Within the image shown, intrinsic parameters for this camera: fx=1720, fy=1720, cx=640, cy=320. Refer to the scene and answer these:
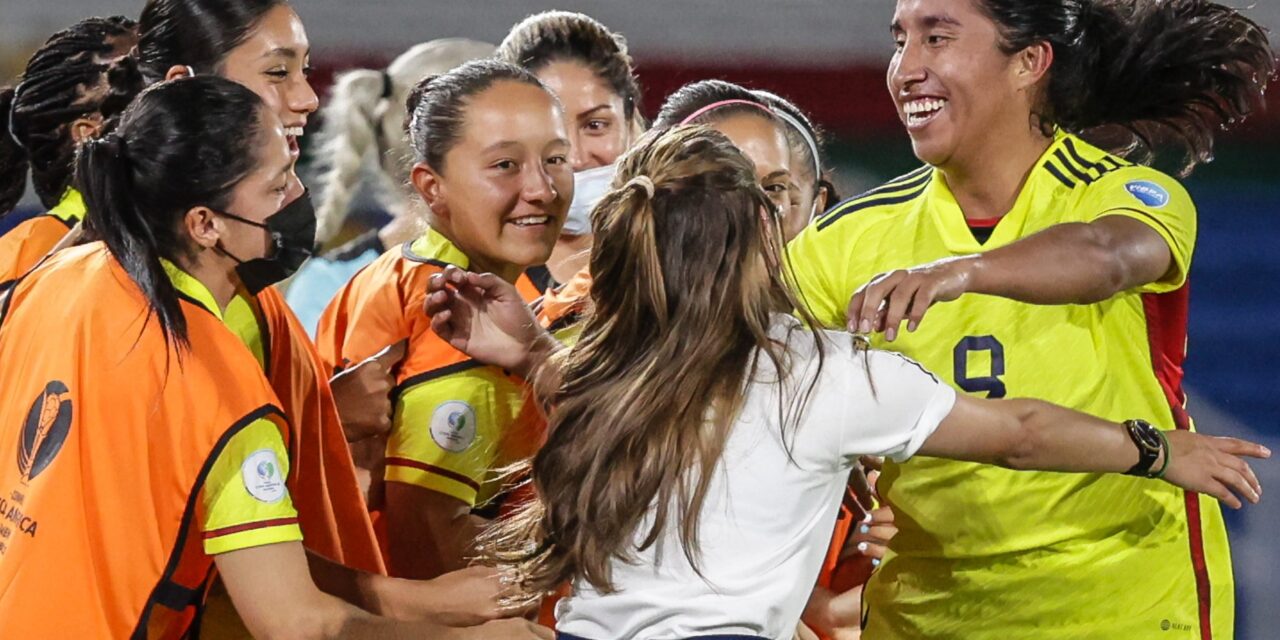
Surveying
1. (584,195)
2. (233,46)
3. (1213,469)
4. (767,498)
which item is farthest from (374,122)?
(1213,469)

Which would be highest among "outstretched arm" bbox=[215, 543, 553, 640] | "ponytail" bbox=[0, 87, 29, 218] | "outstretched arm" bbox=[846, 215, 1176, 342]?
"outstretched arm" bbox=[846, 215, 1176, 342]

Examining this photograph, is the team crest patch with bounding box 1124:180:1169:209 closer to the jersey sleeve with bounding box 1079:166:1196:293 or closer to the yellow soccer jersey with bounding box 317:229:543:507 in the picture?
the jersey sleeve with bounding box 1079:166:1196:293

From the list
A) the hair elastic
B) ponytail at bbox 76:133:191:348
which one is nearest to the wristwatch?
the hair elastic

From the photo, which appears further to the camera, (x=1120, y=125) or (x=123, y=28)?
(x=123, y=28)

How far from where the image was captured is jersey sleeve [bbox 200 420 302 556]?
2162mm

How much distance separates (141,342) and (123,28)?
1.38 meters

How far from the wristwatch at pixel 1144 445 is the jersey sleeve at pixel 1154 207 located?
289 millimetres

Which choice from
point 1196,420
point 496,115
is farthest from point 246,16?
point 1196,420

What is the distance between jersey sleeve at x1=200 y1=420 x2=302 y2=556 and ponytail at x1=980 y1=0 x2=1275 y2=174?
131cm

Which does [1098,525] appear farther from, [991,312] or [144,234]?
[144,234]

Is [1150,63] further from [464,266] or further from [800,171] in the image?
[464,266]

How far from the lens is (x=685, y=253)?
2119 mm

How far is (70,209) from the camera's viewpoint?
10.3 ft

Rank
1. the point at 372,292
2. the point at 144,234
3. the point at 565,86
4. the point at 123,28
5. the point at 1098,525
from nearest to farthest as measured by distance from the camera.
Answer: the point at 144,234 → the point at 1098,525 → the point at 372,292 → the point at 123,28 → the point at 565,86
